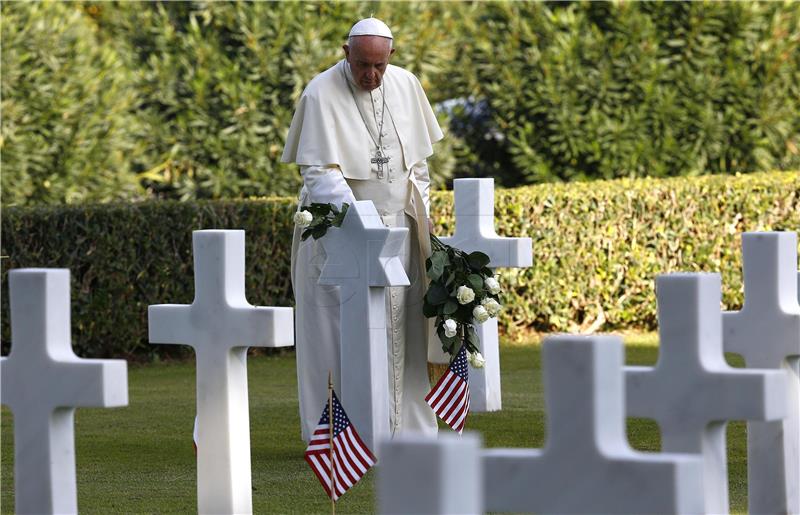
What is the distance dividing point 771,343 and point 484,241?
3.98 m

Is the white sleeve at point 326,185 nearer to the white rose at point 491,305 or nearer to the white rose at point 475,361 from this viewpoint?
the white rose at point 491,305

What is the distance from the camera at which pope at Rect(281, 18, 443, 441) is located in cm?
759

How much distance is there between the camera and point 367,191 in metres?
7.71

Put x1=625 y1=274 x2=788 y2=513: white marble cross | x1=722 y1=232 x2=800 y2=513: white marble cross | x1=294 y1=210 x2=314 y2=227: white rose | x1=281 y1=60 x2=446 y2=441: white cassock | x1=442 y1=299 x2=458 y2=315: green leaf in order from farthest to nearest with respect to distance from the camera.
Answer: x1=281 y1=60 x2=446 y2=441: white cassock, x1=442 y1=299 x2=458 y2=315: green leaf, x1=294 y1=210 x2=314 y2=227: white rose, x1=722 y1=232 x2=800 y2=513: white marble cross, x1=625 y1=274 x2=788 y2=513: white marble cross

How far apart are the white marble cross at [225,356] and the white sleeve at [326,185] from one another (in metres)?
1.85

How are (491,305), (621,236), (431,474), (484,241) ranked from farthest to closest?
(621,236) → (484,241) → (491,305) → (431,474)

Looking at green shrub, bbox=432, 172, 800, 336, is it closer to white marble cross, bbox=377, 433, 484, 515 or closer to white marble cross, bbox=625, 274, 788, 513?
white marble cross, bbox=625, 274, 788, 513

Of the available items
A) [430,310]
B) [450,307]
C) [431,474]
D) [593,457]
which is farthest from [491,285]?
[431,474]

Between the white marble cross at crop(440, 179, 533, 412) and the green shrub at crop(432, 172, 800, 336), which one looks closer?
the white marble cross at crop(440, 179, 533, 412)

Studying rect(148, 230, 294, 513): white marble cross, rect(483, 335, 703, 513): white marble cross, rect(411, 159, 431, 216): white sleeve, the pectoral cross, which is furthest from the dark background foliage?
rect(483, 335, 703, 513): white marble cross

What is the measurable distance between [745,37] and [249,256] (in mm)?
7305

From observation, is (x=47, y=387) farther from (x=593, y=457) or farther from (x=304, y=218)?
(x=304, y=218)

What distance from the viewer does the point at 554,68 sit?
1745 centimetres

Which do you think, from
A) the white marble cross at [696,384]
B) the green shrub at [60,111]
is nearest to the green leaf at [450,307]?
the white marble cross at [696,384]
